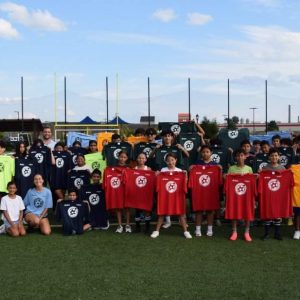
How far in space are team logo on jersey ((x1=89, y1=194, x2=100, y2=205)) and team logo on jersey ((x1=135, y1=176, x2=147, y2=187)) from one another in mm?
857

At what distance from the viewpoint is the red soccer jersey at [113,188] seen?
8727mm

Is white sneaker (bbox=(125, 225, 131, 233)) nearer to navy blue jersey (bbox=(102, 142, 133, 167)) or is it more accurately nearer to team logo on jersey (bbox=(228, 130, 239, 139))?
navy blue jersey (bbox=(102, 142, 133, 167))

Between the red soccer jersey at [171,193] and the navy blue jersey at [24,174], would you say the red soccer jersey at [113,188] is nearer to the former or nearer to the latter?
the red soccer jersey at [171,193]

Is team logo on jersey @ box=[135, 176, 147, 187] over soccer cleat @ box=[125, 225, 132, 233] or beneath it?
over

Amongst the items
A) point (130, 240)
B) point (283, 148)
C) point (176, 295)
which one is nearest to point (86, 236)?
point (130, 240)

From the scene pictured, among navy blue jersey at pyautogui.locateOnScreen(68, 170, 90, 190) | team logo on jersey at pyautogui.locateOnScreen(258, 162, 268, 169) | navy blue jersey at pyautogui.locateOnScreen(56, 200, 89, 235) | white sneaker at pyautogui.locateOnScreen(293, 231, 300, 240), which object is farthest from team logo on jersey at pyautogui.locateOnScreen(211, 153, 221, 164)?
navy blue jersey at pyautogui.locateOnScreen(56, 200, 89, 235)

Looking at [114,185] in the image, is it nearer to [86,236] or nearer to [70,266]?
[86,236]

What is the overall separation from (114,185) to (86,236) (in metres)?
1.08

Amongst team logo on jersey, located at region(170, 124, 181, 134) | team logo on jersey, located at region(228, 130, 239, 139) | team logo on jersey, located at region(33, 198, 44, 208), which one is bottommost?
team logo on jersey, located at region(33, 198, 44, 208)

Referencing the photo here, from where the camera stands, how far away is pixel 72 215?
8.45 meters

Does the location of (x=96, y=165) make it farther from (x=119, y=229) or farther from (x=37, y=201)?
(x=119, y=229)

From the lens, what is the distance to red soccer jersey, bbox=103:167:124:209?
8727 mm

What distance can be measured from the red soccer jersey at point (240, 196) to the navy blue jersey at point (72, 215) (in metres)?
2.54

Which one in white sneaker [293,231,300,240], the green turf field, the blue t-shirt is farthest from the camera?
the blue t-shirt
